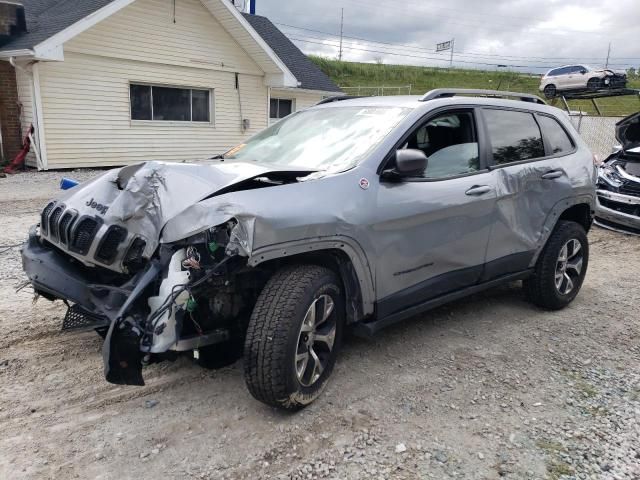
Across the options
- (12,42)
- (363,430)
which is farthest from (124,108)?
(363,430)

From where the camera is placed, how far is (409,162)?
10.7ft

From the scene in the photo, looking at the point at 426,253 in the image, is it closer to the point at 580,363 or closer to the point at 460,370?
the point at 460,370

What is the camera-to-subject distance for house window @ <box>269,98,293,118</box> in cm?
1783

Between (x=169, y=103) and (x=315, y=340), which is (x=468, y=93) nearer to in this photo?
(x=315, y=340)

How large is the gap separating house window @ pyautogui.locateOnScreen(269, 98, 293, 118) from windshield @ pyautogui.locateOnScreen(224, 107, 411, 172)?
13.9 meters

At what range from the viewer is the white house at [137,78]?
1219 centimetres

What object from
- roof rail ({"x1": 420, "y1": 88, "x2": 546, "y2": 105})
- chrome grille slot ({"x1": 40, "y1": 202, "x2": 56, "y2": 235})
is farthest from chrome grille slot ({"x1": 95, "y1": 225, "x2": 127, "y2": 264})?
roof rail ({"x1": 420, "y1": 88, "x2": 546, "y2": 105})

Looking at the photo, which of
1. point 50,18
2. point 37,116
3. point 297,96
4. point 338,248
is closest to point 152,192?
point 338,248

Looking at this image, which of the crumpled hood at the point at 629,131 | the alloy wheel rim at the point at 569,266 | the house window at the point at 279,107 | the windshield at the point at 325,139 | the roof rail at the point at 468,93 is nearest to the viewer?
the windshield at the point at 325,139

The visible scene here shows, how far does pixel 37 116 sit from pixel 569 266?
1186cm

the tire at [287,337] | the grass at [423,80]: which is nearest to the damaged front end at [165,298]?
the tire at [287,337]

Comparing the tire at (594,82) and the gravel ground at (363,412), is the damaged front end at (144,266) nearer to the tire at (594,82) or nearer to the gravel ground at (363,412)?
the gravel ground at (363,412)

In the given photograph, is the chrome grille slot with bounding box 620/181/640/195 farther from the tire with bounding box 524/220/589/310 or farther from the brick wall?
the brick wall

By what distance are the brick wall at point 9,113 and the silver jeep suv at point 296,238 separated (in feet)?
36.4
